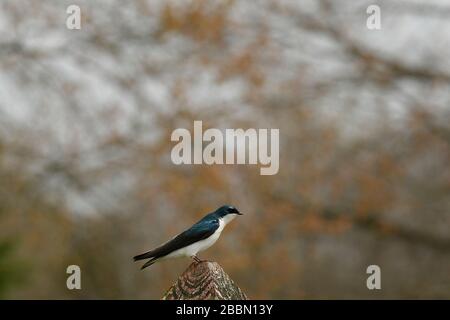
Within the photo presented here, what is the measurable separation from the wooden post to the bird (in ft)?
1.95

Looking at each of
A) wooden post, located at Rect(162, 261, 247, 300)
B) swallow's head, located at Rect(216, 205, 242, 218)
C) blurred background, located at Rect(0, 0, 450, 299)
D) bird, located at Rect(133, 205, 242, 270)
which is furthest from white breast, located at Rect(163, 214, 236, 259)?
blurred background, located at Rect(0, 0, 450, 299)

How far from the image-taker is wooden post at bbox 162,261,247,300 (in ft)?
8.59

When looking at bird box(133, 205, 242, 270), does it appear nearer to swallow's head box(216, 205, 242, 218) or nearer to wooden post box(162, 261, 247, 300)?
swallow's head box(216, 205, 242, 218)

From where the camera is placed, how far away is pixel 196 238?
3738mm

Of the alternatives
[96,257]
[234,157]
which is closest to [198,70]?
[234,157]

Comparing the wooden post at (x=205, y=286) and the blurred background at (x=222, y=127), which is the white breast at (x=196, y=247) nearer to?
the wooden post at (x=205, y=286)

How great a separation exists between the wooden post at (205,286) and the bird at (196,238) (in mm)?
596

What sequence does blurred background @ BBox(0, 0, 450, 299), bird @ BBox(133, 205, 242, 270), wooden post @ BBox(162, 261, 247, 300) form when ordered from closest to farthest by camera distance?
wooden post @ BBox(162, 261, 247, 300) → bird @ BBox(133, 205, 242, 270) → blurred background @ BBox(0, 0, 450, 299)

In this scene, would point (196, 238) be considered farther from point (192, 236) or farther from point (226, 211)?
point (226, 211)

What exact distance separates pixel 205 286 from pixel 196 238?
3.59ft

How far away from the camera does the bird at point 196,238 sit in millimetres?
3530

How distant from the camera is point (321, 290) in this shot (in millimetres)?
16203

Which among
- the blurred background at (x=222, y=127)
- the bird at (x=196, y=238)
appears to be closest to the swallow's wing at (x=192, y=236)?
the bird at (x=196, y=238)

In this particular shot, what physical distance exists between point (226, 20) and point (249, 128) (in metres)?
1.75
